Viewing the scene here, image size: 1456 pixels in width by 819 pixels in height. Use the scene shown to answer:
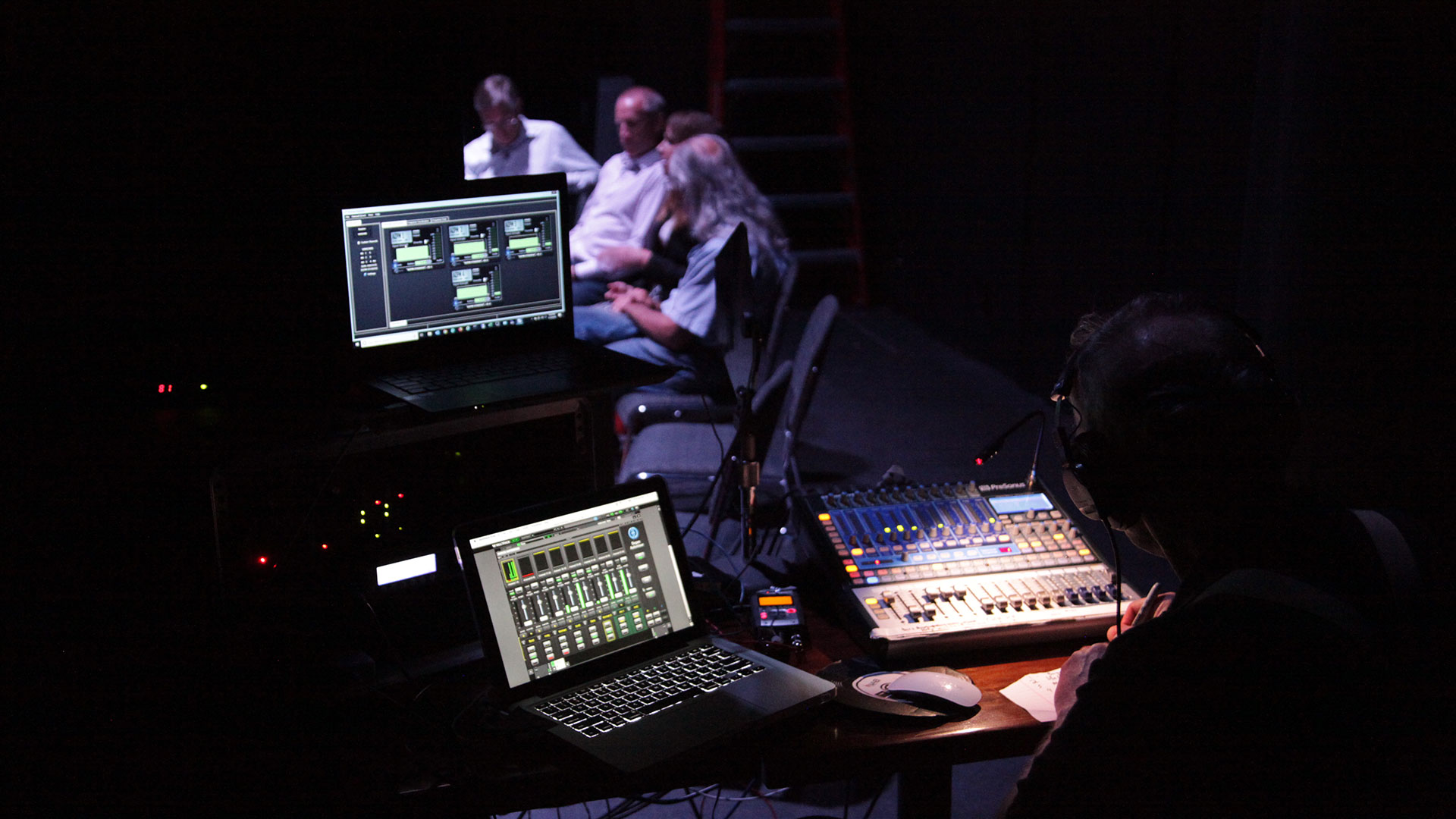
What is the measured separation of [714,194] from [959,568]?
2456 mm

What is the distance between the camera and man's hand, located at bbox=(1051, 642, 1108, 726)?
1524 millimetres

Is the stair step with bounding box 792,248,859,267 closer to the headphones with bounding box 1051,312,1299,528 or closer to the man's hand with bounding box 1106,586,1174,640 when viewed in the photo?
the man's hand with bounding box 1106,586,1174,640

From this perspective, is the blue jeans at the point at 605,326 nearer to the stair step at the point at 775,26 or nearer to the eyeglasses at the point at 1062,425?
the eyeglasses at the point at 1062,425

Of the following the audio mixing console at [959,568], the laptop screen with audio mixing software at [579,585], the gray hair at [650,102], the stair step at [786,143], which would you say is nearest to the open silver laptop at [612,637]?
the laptop screen with audio mixing software at [579,585]

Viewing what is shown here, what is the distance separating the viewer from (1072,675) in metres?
1.56

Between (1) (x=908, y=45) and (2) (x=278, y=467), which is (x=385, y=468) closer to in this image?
(2) (x=278, y=467)

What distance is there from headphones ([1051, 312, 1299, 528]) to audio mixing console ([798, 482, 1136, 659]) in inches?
16.0

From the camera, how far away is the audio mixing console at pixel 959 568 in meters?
1.71

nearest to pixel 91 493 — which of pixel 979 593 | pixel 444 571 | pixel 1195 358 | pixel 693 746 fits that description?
pixel 444 571

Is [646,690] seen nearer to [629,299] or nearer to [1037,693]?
[1037,693]

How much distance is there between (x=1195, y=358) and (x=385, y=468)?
1.16 metres

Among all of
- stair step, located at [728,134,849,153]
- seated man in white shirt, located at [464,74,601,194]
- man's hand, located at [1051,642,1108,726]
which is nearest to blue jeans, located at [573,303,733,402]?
seated man in white shirt, located at [464,74,601,194]

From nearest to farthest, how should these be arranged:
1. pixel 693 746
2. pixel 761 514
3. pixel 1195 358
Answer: pixel 1195 358
pixel 693 746
pixel 761 514

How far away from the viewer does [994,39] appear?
17.9 ft
